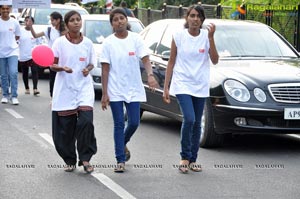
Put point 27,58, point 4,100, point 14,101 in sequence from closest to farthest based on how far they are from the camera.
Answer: point 14,101, point 4,100, point 27,58

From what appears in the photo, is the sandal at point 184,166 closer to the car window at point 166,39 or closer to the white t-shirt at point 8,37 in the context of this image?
the car window at point 166,39

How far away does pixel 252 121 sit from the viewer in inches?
376

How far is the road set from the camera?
755cm

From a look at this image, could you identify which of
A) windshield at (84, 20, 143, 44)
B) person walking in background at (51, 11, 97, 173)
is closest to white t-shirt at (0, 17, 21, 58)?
windshield at (84, 20, 143, 44)

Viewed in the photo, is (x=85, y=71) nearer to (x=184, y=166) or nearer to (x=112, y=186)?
(x=112, y=186)

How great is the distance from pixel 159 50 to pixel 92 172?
3.41 meters

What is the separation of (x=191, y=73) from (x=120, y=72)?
756mm

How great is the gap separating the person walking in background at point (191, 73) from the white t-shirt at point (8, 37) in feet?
23.1

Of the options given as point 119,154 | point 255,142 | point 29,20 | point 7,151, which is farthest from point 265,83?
point 29,20

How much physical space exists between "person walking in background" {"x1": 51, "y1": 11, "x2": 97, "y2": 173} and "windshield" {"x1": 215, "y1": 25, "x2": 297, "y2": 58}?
2849mm

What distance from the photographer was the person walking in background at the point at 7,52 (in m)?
15.0

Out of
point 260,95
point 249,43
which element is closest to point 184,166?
point 260,95

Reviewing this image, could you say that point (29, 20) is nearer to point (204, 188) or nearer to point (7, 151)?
point (7, 151)

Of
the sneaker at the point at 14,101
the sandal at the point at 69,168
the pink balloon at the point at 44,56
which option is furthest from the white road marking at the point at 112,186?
the sneaker at the point at 14,101
